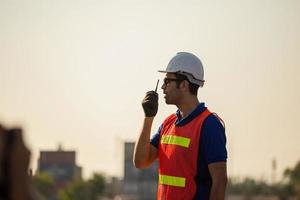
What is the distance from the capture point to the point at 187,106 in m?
7.24

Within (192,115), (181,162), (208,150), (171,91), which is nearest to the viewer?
(208,150)

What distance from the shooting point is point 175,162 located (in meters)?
6.95

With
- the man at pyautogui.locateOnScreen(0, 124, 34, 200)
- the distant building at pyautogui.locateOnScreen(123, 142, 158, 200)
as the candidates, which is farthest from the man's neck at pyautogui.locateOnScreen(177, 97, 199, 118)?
the distant building at pyautogui.locateOnScreen(123, 142, 158, 200)

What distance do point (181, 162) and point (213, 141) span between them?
28 centimetres

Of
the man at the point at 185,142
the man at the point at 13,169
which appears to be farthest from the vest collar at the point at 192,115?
the man at the point at 13,169

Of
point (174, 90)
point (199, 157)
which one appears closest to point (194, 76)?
point (174, 90)

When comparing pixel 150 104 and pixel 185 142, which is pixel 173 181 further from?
pixel 150 104

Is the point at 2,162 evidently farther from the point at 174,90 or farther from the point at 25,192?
the point at 174,90

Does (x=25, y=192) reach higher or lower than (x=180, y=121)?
lower

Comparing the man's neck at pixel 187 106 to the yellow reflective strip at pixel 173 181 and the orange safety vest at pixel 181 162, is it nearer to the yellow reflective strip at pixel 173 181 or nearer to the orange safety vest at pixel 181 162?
the orange safety vest at pixel 181 162

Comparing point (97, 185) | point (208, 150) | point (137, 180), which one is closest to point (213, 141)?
point (208, 150)

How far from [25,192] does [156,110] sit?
193 inches

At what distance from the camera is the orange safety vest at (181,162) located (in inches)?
271

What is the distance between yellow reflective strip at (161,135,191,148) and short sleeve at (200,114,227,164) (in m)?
0.12
